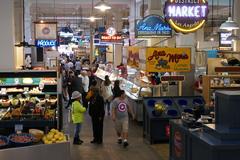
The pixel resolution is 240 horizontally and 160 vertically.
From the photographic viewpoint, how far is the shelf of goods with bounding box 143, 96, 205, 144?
12523 mm

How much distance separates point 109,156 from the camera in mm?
11258

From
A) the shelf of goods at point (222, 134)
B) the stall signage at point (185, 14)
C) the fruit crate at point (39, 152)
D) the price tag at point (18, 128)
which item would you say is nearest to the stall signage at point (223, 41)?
the stall signage at point (185, 14)

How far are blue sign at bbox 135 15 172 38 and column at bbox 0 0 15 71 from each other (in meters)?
4.18

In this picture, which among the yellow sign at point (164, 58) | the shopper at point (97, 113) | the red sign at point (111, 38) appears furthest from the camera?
the red sign at point (111, 38)

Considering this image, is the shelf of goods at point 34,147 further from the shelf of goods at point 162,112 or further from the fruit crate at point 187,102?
the fruit crate at point 187,102

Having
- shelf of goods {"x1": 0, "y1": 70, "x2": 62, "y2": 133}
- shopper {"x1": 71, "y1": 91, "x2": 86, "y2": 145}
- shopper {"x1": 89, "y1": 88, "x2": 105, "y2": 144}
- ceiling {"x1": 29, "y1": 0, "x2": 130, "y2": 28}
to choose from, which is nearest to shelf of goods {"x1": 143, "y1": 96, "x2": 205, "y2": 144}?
shopper {"x1": 89, "y1": 88, "x2": 105, "y2": 144}

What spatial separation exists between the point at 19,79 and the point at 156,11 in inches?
259

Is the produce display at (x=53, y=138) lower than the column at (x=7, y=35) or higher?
lower

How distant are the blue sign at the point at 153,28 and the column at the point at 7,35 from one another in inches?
165

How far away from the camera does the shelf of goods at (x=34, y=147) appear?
831 centimetres

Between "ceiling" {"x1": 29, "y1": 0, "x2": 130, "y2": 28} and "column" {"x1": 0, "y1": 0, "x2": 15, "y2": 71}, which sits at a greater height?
"ceiling" {"x1": 29, "y1": 0, "x2": 130, "y2": 28}

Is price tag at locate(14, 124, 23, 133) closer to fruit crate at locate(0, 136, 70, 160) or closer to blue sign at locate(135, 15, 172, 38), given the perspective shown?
fruit crate at locate(0, 136, 70, 160)

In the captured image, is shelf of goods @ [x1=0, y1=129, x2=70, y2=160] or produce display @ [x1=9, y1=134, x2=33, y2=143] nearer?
shelf of goods @ [x1=0, y1=129, x2=70, y2=160]

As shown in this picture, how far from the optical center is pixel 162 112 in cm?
1262
